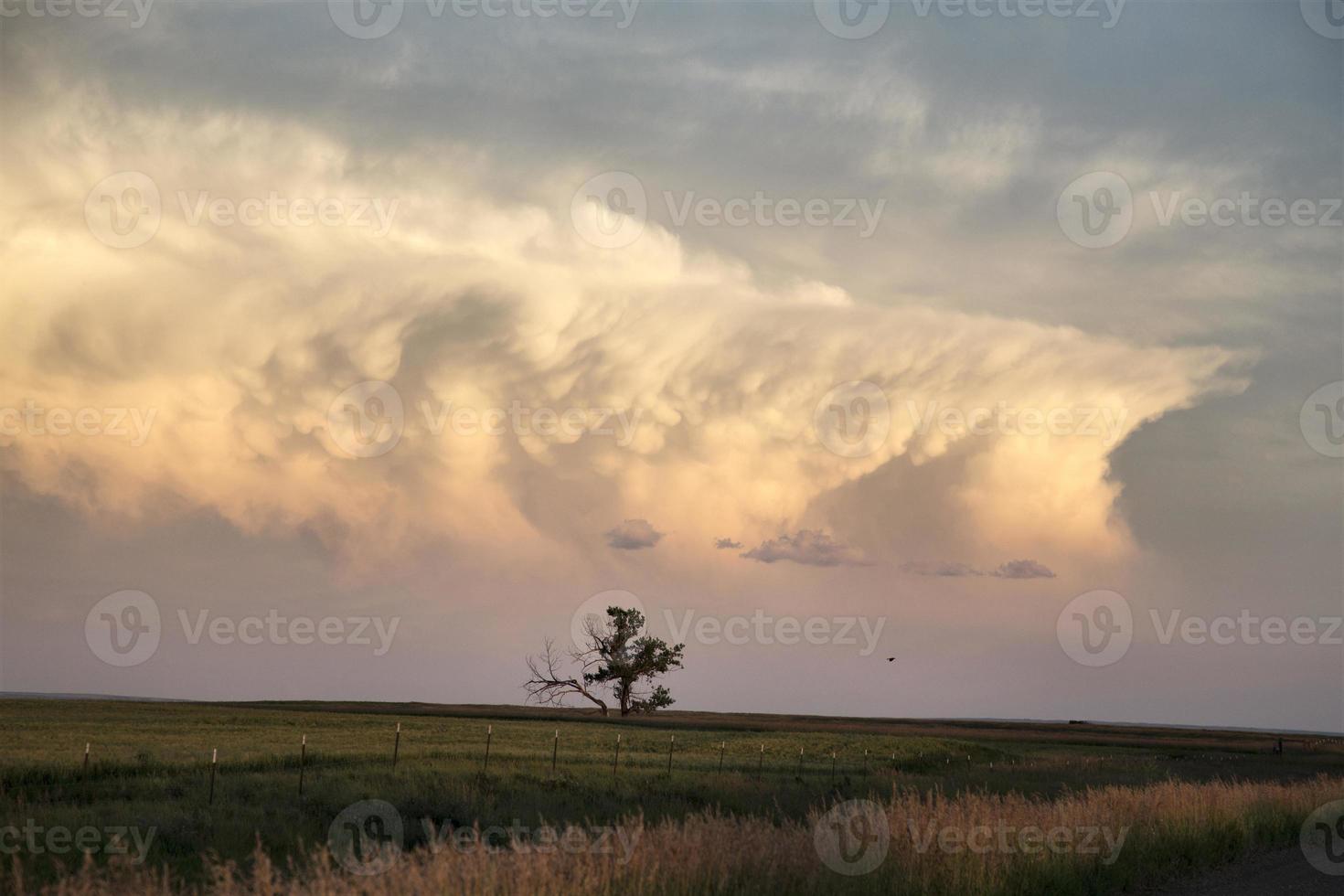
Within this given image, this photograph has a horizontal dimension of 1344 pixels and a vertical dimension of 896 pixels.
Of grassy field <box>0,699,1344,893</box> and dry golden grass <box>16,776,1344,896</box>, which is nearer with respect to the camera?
dry golden grass <box>16,776,1344,896</box>

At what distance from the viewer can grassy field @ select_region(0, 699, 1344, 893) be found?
40.4 ft

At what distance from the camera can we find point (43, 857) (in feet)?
59.5

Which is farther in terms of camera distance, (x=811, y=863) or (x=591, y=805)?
(x=591, y=805)

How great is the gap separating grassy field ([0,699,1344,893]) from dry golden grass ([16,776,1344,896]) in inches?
2.0

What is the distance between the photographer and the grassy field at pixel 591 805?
12305 millimetres

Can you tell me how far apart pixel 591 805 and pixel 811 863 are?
15700mm

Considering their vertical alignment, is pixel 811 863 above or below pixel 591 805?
above

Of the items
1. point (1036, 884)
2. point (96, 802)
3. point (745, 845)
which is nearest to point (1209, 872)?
point (1036, 884)

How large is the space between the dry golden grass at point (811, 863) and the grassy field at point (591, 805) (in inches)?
2.0

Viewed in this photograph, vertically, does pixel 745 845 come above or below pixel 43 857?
above

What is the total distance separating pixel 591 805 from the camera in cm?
2794

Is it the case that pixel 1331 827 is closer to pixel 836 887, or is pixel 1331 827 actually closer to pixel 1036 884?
pixel 1036 884

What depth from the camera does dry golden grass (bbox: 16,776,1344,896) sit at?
34.9 feet

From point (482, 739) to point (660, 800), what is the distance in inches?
1172
